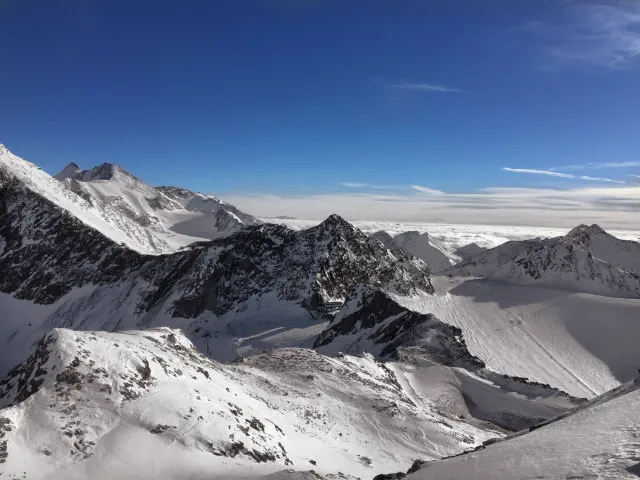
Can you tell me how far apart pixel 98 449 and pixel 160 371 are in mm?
5868

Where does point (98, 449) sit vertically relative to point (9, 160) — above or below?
below

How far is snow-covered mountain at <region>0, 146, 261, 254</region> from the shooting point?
299 feet

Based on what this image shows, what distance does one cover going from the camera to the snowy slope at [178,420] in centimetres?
1587

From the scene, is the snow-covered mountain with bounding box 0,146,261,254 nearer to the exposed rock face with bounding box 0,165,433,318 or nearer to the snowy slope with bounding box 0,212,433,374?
the exposed rock face with bounding box 0,165,433,318

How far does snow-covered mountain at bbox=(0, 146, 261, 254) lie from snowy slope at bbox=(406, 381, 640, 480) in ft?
269

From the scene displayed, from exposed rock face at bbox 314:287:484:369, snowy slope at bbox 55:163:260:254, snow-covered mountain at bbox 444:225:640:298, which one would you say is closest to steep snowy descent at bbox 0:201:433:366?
exposed rock face at bbox 314:287:484:369

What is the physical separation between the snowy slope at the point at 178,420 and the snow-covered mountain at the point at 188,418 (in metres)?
0.05

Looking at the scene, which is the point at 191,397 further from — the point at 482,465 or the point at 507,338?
the point at 507,338

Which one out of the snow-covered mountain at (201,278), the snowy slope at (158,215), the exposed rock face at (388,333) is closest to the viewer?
the exposed rock face at (388,333)

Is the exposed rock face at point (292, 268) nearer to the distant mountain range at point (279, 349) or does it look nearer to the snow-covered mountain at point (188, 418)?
the distant mountain range at point (279, 349)

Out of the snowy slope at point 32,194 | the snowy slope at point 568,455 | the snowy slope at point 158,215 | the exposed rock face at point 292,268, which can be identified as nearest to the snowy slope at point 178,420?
the snowy slope at point 568,455

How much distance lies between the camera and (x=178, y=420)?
1852cm

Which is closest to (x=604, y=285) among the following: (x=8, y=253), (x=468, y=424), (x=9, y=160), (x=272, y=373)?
(x=468, y=424)

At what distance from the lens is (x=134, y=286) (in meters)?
75.9
